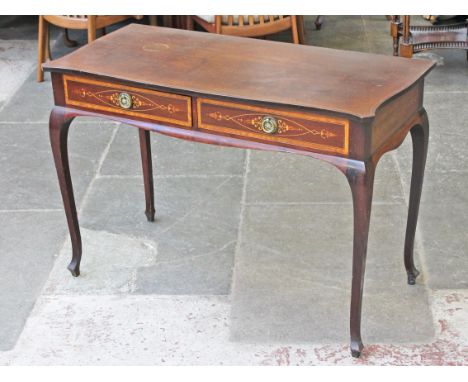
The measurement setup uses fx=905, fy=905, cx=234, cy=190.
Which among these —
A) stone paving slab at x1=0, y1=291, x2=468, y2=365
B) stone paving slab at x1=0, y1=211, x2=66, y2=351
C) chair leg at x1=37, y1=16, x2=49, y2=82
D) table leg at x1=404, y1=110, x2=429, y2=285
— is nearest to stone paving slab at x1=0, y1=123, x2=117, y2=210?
stone paving slab at x1=0, y1=211, x2=66, y2=351

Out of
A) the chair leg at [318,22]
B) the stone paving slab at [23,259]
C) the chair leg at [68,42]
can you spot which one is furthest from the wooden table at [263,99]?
the chair leg at [318,22]

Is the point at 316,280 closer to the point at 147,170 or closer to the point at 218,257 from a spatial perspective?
the point at 218,257

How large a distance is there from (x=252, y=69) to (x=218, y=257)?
88 centimetres

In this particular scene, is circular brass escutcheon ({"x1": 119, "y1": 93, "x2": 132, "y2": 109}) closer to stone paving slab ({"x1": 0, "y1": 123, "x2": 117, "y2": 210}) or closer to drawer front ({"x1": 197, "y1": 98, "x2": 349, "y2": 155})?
drawer front ({"x1": 197, "y1": 98, "x2": 349, "y2": 155})

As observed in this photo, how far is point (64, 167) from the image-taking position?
3127 millimetres

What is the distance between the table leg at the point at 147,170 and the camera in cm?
358

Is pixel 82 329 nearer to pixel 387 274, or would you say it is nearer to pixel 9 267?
pixel 9 267

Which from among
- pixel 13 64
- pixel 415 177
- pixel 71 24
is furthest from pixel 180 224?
pixel 13 64

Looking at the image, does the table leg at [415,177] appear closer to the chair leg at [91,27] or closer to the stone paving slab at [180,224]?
the stone paving slab at [180,224]

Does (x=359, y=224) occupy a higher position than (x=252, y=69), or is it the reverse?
(x=252, y=69)

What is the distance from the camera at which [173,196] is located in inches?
156

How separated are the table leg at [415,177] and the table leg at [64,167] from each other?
45.2 inches

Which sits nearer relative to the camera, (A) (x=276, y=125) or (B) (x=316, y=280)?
(A) (x=276, y=125)

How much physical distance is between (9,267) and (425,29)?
2.92m
